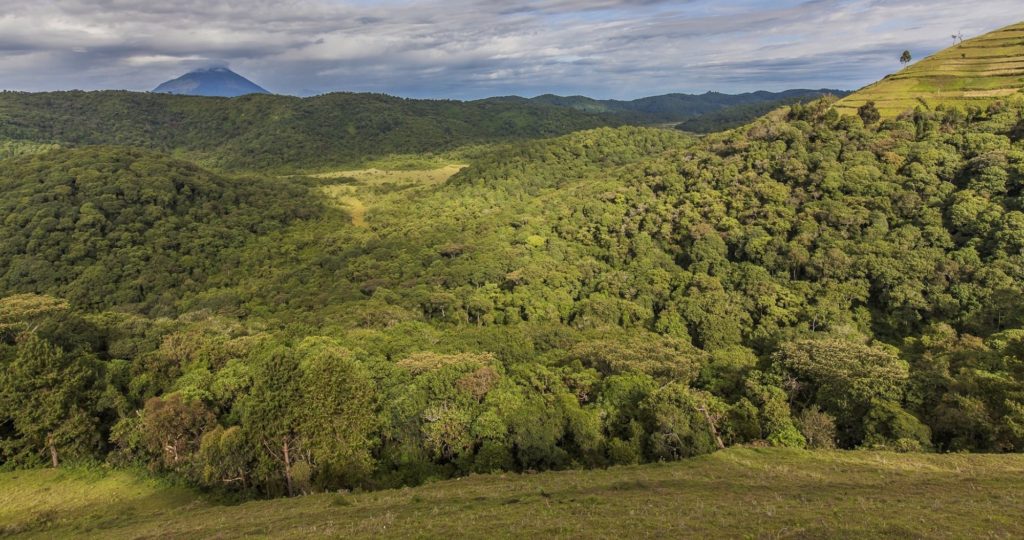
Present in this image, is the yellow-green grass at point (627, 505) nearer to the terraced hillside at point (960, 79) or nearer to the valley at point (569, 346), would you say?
the valley at point (569, 346)

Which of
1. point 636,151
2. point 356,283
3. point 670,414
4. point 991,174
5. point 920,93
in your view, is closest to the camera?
point 670,414

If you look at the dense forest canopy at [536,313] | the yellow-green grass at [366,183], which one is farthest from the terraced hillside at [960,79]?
the yellow-green grass at [366,183]

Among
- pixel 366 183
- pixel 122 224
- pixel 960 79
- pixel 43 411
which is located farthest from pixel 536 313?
pixel 366 183

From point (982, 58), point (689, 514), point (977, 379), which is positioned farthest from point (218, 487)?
point (982, 58)

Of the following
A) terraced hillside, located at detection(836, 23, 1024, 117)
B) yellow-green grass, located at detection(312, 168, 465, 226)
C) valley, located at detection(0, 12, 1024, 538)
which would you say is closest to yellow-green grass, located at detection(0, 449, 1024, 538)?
valley, located at detection(0, 12, 1024, 538)

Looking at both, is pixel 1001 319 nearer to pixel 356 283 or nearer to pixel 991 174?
pixel 991 174

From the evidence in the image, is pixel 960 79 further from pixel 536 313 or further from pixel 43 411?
pixel 43 411
